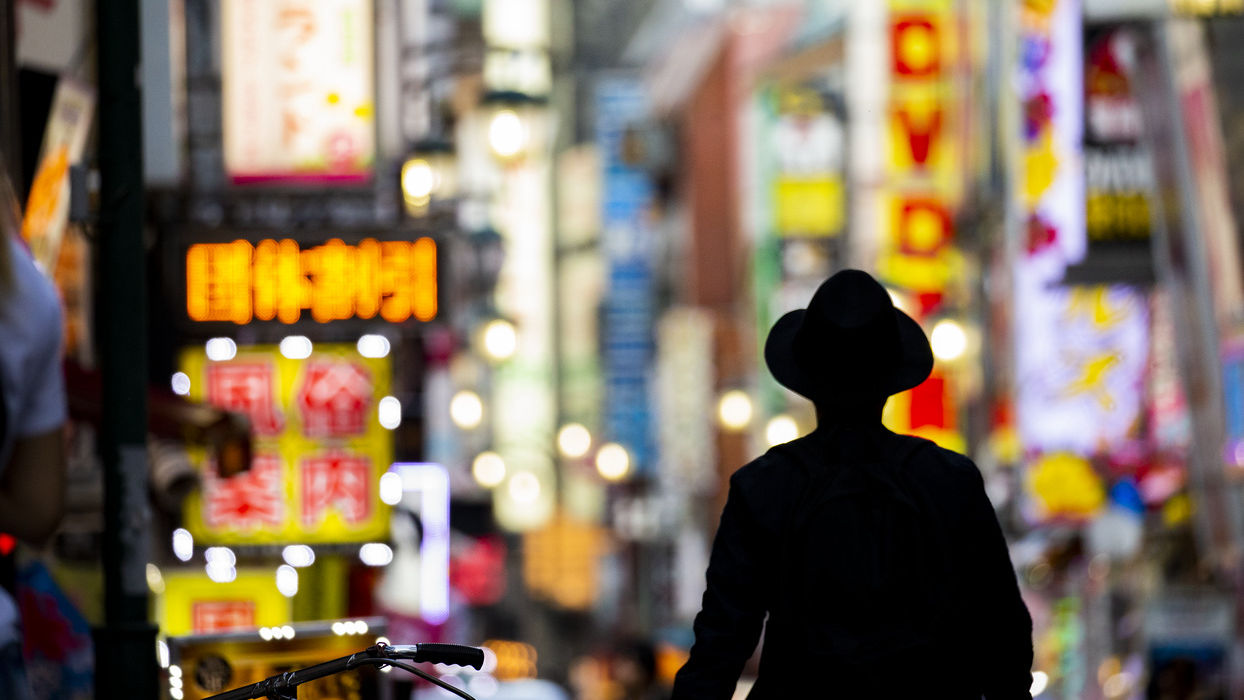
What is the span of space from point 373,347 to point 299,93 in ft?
7.91

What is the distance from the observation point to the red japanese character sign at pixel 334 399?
663 inches

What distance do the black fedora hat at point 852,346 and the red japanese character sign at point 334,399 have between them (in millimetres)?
12326

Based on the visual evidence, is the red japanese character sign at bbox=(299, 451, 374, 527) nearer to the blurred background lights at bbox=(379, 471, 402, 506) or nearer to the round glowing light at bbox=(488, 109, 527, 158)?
the blurred background lights at bbox=(379, 471, 402, 506)

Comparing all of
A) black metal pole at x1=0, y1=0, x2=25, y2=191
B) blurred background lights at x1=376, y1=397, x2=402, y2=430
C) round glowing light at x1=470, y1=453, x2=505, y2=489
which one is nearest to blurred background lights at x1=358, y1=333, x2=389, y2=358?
blurred background lights at x1=376, y1=397, x2=402, y2=430

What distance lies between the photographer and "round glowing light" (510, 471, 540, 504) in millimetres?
51656

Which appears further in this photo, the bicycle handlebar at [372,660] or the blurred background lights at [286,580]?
the blurred background lights at [286,580]

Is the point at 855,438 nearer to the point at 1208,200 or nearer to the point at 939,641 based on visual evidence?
the point at 939,641

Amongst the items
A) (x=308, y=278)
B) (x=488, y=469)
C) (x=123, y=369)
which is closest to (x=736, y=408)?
(x=488, y=469)

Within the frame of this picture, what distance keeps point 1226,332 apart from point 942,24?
12.2 metres

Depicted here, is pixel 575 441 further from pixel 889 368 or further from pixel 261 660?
pixel 889 368

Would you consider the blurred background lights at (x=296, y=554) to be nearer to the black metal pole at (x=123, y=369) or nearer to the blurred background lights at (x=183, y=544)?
the blurred background lights at (x=183, y=544)

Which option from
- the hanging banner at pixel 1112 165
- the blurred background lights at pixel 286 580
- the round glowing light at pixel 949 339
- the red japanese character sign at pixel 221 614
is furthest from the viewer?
the round glowing light at pixel 949 339

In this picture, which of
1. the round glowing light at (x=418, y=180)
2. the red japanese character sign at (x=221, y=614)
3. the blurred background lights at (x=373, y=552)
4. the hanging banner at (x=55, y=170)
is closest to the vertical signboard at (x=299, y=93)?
the round glowing light at (x=418, y=180)

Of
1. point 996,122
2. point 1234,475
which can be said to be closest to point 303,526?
point 1234,475
